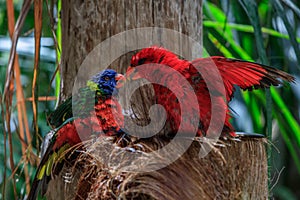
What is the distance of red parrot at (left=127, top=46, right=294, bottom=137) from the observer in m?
1.14

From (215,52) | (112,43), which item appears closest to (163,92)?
(112,43)

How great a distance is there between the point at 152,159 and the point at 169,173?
1.6 inches

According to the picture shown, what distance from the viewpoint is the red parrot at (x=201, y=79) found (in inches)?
44.7

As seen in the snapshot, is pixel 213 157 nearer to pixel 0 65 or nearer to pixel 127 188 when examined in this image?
pixel 127 188

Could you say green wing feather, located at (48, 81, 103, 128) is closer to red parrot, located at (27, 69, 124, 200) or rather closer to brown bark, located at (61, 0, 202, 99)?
red parrot, located at (27, 69, 124, 200)

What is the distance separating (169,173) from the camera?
0.92m

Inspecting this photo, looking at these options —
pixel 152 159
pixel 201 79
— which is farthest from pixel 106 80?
pixel 152 159

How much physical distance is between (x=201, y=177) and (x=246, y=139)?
0.14m

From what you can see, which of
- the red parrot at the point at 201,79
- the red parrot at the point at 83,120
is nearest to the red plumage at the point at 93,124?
the red parrot at the point at 83,120

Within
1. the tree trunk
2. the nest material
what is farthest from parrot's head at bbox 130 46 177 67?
the nest material

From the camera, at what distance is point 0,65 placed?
2.59 m

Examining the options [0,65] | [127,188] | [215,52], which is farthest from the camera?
[0,65]

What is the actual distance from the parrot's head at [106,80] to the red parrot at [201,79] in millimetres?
46

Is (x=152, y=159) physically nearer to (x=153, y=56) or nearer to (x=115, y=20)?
(x=153, y=56)
